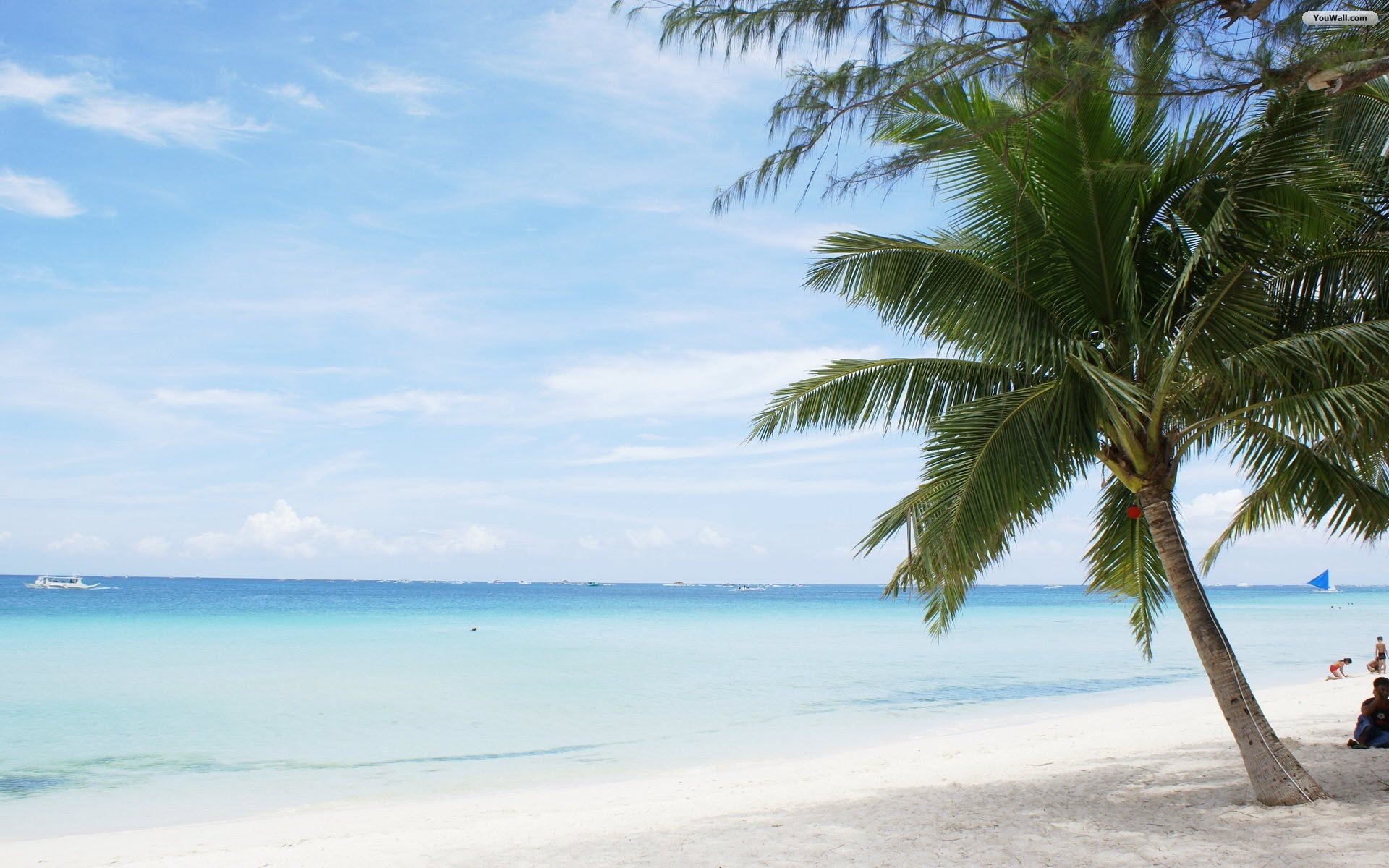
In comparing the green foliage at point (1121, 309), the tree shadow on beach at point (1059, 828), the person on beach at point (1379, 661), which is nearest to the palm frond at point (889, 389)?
the green foliage at point (1121, 309)

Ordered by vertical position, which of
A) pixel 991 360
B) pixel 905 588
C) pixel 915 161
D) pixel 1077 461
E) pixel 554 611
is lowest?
pixel 554 611

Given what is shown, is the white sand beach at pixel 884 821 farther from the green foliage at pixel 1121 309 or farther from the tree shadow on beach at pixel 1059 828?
the green foliage at pixel 1121 309

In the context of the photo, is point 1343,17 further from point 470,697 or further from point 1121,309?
point 470,697

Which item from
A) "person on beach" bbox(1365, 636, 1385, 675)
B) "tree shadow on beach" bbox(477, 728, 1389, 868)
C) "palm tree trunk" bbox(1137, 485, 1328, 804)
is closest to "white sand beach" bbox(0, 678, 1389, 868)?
"tree shadow on beach" bbox(477, 728, 1389, 868)

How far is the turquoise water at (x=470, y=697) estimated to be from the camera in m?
9.66

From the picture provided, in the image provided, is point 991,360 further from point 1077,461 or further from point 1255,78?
point 1255,78

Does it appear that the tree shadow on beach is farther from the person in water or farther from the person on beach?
the person on beach

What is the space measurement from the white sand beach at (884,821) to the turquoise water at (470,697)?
153 cm

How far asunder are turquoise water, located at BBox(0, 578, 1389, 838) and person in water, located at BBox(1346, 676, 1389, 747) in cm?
541

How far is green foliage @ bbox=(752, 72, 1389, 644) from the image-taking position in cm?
490

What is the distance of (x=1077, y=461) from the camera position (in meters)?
5.76

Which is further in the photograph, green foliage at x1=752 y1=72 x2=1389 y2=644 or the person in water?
the person in water

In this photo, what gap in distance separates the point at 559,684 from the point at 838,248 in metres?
13.3

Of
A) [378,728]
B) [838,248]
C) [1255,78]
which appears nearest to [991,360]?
[838,248]
